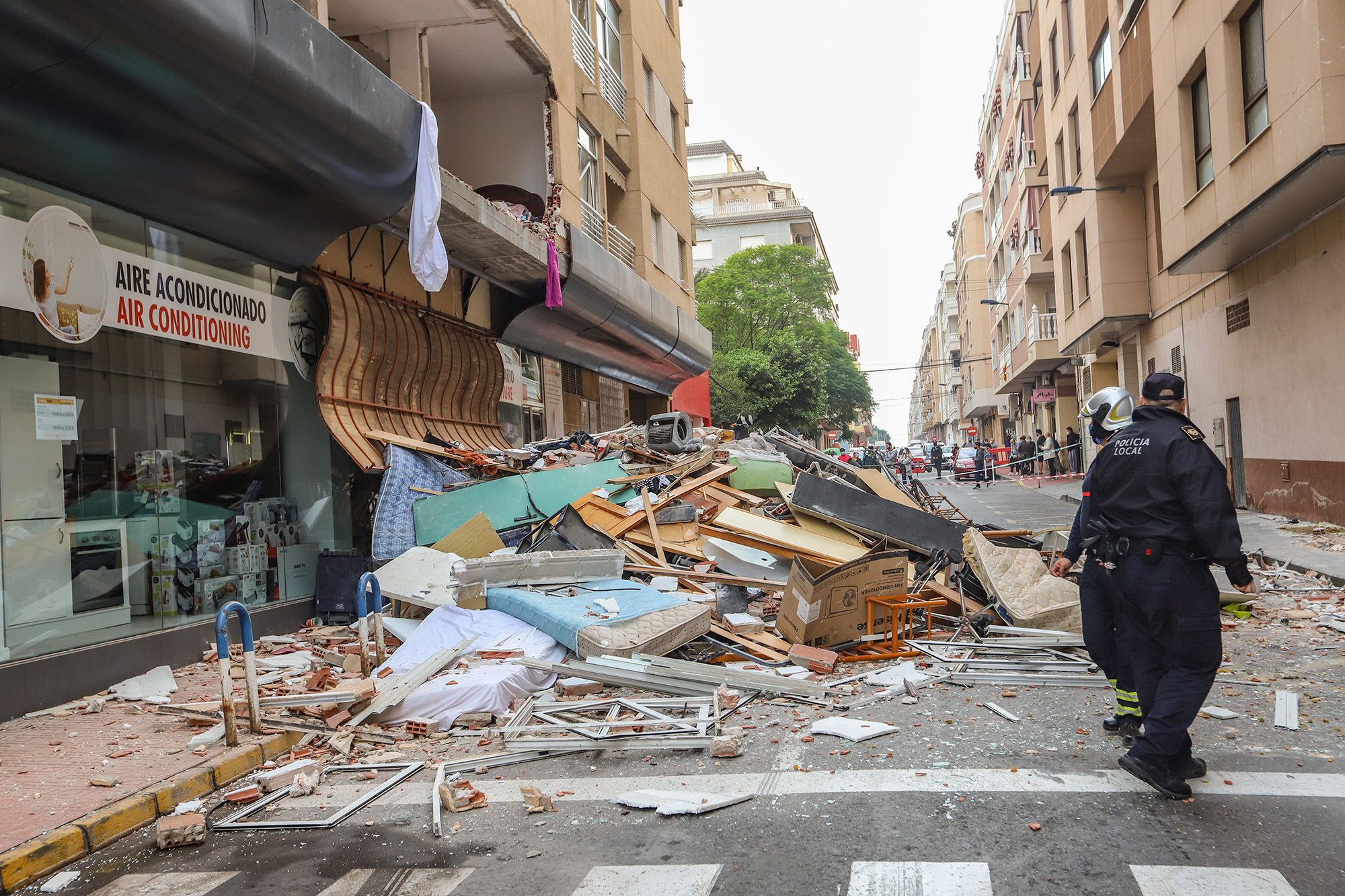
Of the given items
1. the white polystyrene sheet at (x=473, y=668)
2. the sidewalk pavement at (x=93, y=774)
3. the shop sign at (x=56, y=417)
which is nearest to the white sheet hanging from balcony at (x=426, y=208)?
the shop sign at (x=56, y=417)

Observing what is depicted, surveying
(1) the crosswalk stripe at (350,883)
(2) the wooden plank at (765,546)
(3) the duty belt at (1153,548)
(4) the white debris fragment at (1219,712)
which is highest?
(3) the duty belt at (1153,548)

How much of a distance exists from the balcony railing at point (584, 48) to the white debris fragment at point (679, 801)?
1719 centimetres

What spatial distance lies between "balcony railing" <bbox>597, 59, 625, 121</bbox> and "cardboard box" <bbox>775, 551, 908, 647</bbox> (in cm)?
1575

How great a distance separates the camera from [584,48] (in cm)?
1977

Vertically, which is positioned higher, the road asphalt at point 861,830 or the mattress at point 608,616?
the mattress at point 608,616

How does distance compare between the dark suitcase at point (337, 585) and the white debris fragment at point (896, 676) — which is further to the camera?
the dark suitcase at point (337, 585)

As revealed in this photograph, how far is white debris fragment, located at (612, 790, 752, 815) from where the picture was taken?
439cm

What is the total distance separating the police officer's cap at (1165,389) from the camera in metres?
4.77

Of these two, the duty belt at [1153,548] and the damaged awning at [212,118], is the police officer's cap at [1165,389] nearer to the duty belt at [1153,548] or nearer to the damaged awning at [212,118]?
the duty belt at [1153,548]

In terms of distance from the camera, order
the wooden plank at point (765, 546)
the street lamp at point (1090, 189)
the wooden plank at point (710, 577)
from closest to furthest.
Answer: the wooden plank at point (710, 577) → the wooden plank at point (765, 546) → the street lamp at point (1090, 189)

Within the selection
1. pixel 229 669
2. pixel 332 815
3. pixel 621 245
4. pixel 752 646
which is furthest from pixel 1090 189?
pixel 332 815

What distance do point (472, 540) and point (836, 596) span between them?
4489mm

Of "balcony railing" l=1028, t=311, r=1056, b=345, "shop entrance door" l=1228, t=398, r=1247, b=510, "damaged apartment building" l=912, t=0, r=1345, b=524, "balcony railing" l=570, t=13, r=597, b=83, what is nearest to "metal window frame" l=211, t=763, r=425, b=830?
"damaged apartment building" l=912, t=0, r=1345, b=524

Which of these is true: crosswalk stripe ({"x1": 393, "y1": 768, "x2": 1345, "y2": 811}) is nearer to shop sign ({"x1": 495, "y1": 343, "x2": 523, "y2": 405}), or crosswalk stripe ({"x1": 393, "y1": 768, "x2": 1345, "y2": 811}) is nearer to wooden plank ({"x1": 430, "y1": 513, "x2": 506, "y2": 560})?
wooden plank ({"x1": 430, "y1": 513, "x2": 506, "y2": 560})
